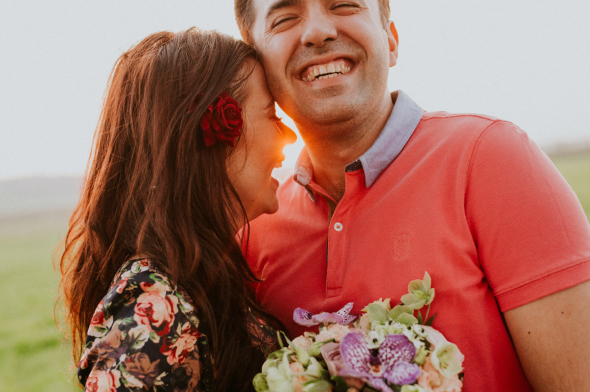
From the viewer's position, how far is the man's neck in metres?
2.60

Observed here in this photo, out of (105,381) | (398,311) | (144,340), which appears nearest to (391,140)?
(398,311)

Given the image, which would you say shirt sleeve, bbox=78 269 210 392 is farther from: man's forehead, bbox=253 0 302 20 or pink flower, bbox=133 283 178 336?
man's forehead, bbox=253 0 302 20

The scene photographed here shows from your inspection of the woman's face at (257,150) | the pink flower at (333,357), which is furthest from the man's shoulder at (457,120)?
the pink flower at (333,357)

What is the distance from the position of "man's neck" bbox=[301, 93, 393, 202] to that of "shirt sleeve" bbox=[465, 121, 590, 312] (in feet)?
2.25

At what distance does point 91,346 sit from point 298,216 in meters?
1.32

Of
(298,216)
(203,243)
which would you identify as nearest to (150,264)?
(203,243)

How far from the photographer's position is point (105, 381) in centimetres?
168

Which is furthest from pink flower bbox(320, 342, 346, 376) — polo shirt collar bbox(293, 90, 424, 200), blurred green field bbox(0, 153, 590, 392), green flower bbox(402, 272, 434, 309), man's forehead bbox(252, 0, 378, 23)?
man's forehead bbox(252, 0, 378, 23)

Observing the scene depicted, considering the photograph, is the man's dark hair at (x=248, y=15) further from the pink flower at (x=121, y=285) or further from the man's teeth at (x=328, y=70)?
the pink flower at (x=121, y=285)

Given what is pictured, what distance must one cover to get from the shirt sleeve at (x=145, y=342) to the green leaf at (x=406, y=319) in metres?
0.77

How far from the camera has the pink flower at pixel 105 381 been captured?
1.68 m

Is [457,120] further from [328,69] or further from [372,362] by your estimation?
[372,362]

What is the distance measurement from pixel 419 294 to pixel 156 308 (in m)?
1.01

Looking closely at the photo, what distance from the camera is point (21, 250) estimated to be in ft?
93.0
